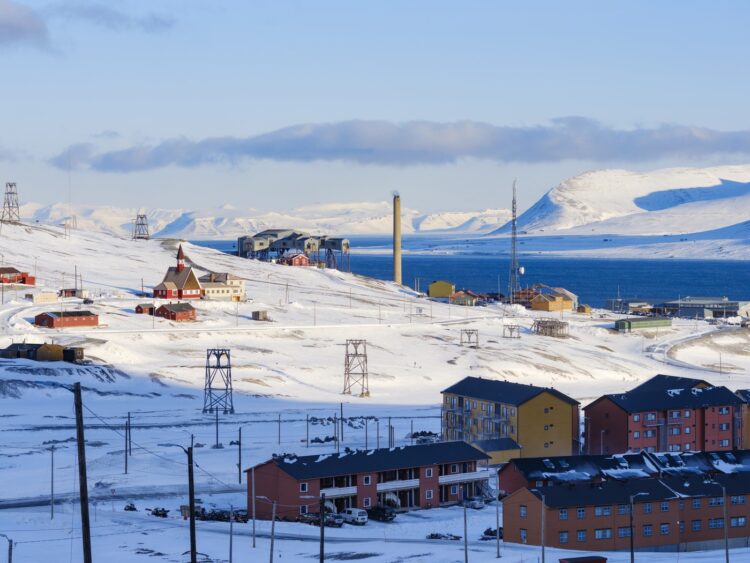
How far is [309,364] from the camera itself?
98125mm

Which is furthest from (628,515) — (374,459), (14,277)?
(14,277)

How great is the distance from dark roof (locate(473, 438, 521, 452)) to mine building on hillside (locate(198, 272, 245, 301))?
6830 centimetres

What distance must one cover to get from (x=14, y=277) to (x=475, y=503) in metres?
90.0

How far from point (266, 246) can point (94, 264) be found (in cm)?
4202

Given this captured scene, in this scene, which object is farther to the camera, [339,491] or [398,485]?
[398,485]

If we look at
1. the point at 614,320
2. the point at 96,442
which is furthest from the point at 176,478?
the point at 614,320

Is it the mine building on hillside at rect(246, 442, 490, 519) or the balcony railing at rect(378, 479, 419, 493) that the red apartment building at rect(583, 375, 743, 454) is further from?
the balcony railing at rect(378, 479, 419, 493)

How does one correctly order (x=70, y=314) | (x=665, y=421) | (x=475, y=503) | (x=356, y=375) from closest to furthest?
(x=475, y=503) → (x=665, y=421) → (x=356, y=375) → (x=70, y=314)

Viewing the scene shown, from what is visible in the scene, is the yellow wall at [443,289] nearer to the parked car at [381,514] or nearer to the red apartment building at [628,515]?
the parked car at [381,514]

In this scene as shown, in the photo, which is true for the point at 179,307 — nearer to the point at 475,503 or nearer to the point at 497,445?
the point at 497,445

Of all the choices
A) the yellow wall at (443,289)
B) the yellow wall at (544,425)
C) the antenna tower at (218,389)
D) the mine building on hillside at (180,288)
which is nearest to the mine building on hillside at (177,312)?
the mine building on hillside at (180,288)

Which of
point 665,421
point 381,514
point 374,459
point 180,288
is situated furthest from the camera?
point 180,288

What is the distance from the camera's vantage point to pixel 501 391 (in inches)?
2667

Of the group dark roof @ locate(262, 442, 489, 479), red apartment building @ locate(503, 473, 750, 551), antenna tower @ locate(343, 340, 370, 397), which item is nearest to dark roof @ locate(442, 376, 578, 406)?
dark roof @ locate(262, 442, 489, 479)
